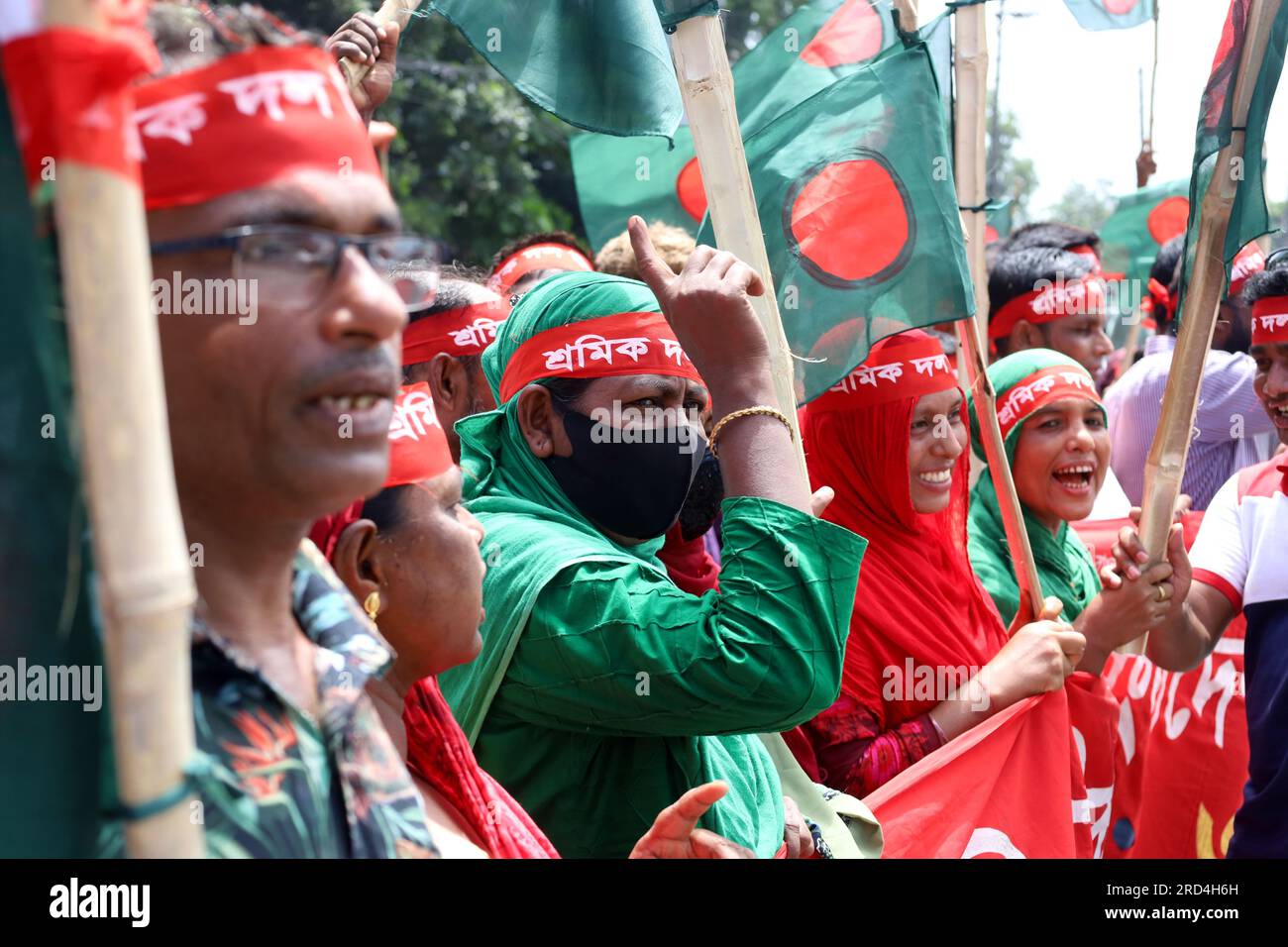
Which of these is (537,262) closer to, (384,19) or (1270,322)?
(384,19)

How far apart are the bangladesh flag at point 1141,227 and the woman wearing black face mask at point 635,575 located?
5.74 m

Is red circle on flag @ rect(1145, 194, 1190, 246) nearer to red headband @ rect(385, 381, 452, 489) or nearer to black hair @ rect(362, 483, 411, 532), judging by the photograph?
red headband @ rect(385, 381, 452, 489)

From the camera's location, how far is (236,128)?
1163 mm

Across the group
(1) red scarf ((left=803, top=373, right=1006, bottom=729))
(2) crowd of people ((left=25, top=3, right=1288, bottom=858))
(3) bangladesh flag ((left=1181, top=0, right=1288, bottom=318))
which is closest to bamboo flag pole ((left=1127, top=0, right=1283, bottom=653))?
(3) bangladesh flag ((left=1181, top=0, right=1288, bottom=318))

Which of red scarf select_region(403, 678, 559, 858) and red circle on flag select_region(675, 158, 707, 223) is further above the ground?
red circle on flag select_region(675, 158, 707, 223)

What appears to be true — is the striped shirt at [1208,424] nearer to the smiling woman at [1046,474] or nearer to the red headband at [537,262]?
the smiling woman at [1046,474]

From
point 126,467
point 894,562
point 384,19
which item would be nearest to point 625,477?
point 384,19

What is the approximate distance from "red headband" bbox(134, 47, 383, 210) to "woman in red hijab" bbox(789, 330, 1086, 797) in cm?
232

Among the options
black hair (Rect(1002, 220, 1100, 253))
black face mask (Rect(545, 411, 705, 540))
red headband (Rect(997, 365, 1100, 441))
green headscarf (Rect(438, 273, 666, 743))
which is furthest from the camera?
black hair (Rect(1002, 220, 1100, 253))

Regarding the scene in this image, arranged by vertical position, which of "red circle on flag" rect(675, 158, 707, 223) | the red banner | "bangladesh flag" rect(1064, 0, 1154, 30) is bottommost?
the red banner

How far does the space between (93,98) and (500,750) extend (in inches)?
66.9

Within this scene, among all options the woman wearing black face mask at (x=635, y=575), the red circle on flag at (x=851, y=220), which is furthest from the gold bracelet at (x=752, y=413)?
the red circle on flag at (x=851, y=220)

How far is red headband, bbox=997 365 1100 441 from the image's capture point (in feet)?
14.0
